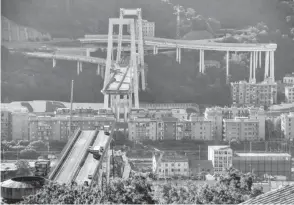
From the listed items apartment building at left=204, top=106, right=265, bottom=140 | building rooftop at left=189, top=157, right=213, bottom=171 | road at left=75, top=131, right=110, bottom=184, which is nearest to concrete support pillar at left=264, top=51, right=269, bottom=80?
apartment building at left=204, top=106, right=265, bottom=140

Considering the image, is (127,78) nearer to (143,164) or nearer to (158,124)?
(158,124)

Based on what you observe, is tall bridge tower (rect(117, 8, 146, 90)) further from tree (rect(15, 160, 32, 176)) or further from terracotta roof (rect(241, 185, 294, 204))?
terracotta roof (rect(241, 185, 294, 204))

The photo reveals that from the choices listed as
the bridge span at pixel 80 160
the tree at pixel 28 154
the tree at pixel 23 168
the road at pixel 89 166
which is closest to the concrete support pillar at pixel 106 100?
the tree at pixel 28 154

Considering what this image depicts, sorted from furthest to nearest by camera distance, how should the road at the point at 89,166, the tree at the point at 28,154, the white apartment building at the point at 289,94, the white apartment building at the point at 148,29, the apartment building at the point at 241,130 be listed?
the white apartment building at the point at 148,29
the white apartment building at the point at 289,94
the apartment building at the point at 241,130
the tree at the point at 28,154
the road at the point at 89,166

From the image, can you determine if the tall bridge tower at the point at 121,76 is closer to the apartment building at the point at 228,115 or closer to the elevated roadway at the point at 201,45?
the elevated roadway at the point at 201,45

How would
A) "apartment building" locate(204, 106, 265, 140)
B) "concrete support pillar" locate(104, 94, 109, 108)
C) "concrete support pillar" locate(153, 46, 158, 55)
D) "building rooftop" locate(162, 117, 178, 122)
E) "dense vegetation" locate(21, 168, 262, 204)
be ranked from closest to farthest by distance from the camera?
"dense vegetation" locate(21, 168, 262, 204), "apartment building" locate(204, 106, 265, 140), "building rooftop" locate(162, 117, 178, 122), "concrete support pillar" locate(104, 94, 109, 108), "concrete support pillar" locate(153, 46, 158, 55)

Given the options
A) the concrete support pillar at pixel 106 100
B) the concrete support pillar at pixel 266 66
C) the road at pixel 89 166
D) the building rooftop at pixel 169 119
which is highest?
the concrete support pillar at pixel 266 66
